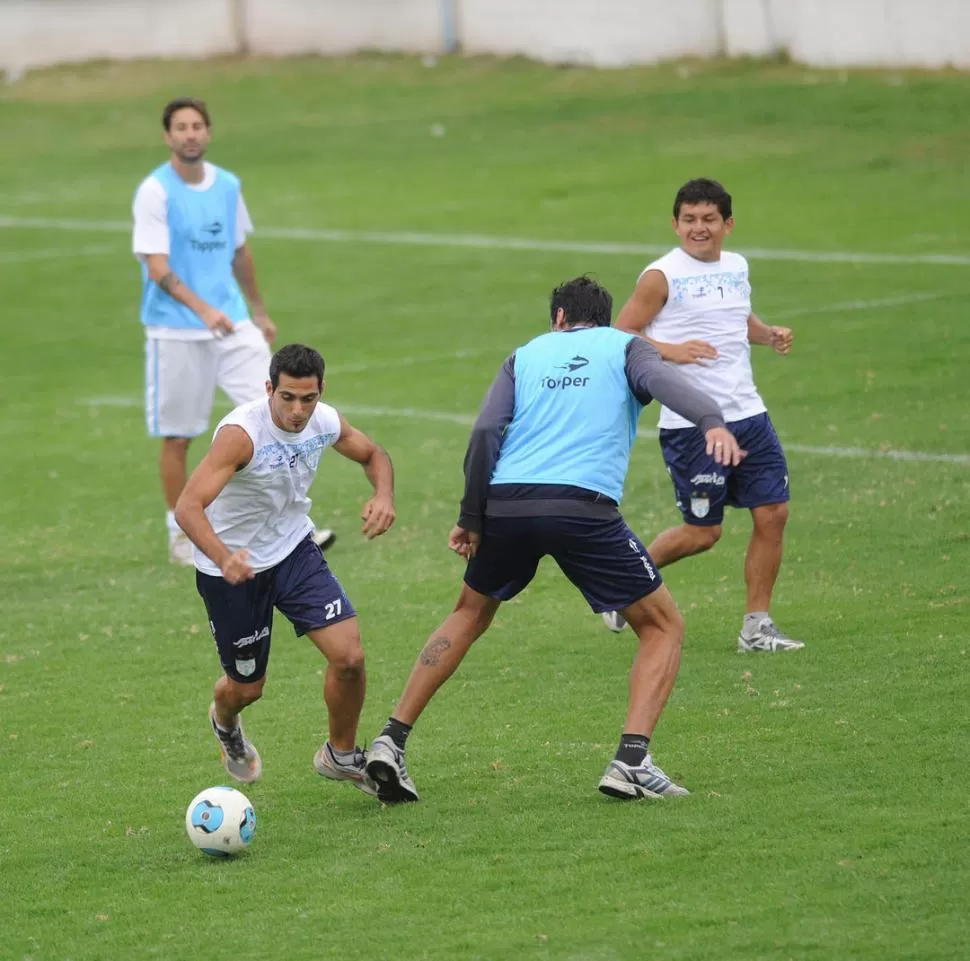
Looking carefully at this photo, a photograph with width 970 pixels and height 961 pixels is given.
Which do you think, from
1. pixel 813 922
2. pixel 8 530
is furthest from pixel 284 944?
pixel 8 530

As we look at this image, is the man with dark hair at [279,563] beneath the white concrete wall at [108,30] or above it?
beneath

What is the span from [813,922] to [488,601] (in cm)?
219

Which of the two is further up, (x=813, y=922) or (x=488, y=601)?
(x=488, y=601)

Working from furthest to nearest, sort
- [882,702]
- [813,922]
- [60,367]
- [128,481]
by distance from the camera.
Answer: [60,367], [128,481], [882,702], [813,922]

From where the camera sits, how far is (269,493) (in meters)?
7.77

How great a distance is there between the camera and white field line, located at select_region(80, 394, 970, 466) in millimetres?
13852

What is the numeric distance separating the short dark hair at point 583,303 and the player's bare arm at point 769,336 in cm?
256

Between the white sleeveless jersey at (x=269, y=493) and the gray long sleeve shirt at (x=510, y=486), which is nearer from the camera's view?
the gray long sleeve shirt at (x=510, y=486)

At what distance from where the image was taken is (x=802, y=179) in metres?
27.1

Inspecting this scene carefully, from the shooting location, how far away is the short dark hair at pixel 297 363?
24.3 feet

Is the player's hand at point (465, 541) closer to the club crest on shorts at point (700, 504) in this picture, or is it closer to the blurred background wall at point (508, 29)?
the club crest on shorts at point (700, 504)

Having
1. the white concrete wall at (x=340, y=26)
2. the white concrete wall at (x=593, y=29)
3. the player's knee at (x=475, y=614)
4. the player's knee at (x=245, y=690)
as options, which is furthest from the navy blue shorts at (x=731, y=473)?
the white concrete wall at (x=340, y=26)

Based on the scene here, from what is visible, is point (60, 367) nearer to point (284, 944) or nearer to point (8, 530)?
point (8, 530)

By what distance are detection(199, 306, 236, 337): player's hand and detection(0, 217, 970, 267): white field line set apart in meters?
11.2
